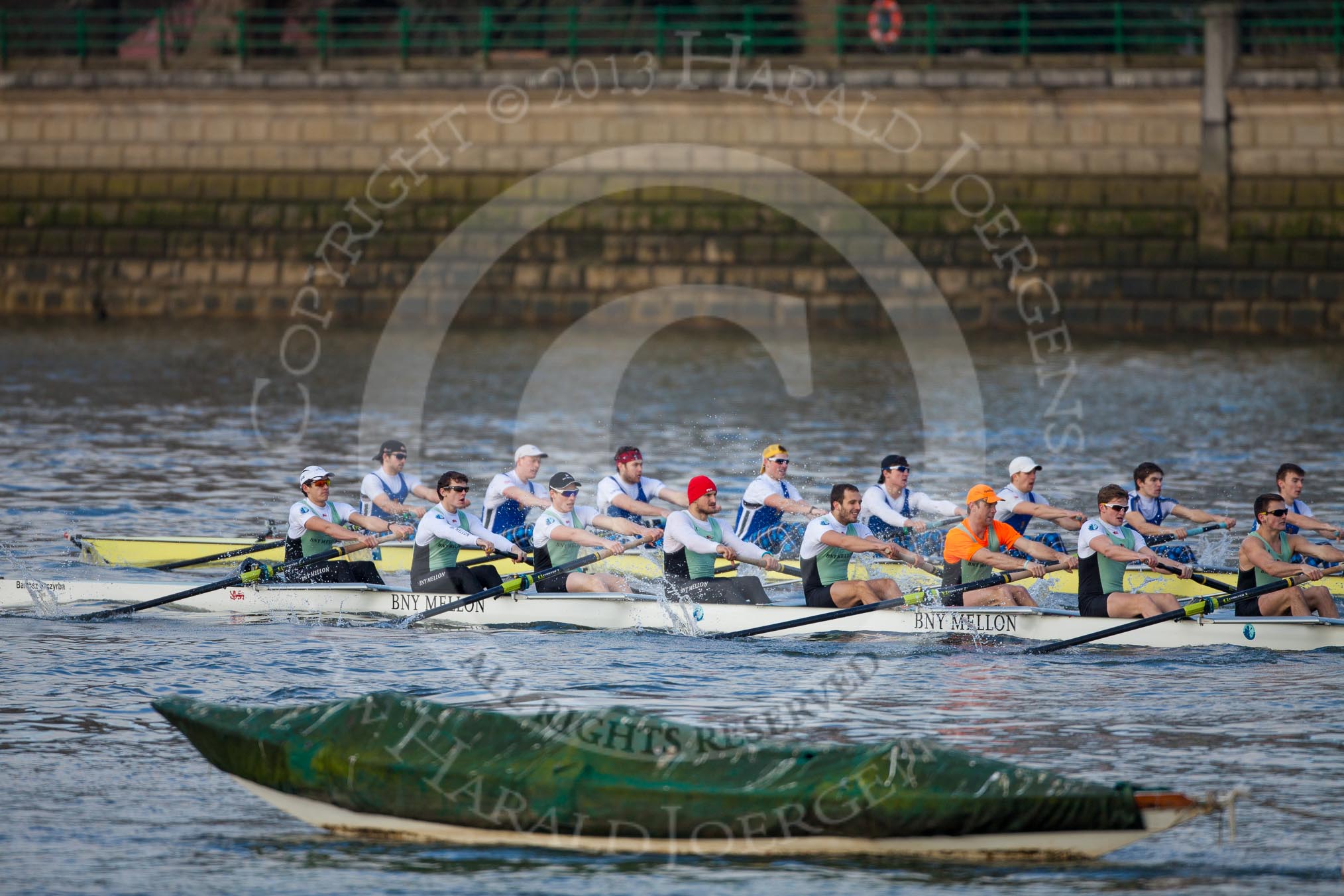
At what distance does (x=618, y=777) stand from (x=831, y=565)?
6.01 m

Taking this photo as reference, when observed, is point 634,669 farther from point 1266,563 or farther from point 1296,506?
point 1296,506

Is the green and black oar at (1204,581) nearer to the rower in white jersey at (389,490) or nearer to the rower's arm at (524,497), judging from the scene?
the rower's arm at (524,497)

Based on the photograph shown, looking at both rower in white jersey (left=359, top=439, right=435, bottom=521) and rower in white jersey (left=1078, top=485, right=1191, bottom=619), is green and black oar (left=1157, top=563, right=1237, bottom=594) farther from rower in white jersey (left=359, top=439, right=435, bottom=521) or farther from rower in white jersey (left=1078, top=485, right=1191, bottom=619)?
rower in white jersey (left=359, top=439, right=435, bottom=521)

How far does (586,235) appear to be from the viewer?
35.8 m

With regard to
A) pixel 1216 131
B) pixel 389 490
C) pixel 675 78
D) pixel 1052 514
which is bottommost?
pixel 1052 514

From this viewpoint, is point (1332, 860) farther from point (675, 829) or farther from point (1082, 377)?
point (1082, 377)

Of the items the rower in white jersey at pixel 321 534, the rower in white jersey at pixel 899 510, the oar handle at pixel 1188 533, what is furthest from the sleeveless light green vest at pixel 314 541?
the oar handle at pixel 1188 533

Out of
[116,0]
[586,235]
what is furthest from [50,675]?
[116,0]

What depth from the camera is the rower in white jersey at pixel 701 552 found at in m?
14.9

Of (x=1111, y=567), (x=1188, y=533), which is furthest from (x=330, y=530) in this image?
(x=1188, y=533)

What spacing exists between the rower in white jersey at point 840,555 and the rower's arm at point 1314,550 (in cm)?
289

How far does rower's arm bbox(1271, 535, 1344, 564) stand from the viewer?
14320mm

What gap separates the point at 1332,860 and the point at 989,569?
219 inches

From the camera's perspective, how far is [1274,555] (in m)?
14.1
